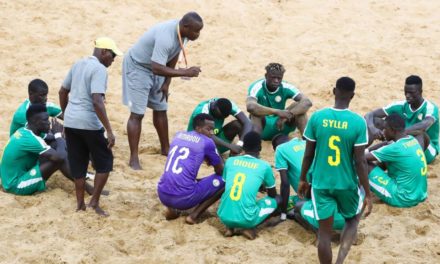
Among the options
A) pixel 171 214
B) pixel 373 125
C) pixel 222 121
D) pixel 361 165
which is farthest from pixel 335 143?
pixel 373 125

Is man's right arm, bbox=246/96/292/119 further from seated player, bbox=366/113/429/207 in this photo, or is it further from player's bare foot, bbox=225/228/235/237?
player's bare foot, bbox=225/228/235/237

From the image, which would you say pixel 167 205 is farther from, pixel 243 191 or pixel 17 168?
pixel 17 168

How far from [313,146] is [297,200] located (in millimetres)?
1661

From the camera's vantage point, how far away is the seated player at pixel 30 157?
7.70 metres

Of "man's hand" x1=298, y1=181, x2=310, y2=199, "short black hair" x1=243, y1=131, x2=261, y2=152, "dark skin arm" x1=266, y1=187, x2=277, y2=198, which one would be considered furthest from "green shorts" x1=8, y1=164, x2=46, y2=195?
"man's hand" x1=298, y1=181, x2=310, y2=199

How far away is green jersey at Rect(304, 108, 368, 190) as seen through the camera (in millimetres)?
5859

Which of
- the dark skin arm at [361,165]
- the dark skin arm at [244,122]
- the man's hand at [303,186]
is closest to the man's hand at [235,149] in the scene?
the dark skin arm at [244,122]

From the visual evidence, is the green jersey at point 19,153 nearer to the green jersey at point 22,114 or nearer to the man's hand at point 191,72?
the green jersey at point 22,114

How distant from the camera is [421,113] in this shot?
8.98 meters

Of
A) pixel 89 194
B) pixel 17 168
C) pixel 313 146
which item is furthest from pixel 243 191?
pixel 17 168

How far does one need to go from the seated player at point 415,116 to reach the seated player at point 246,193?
213 centimetres

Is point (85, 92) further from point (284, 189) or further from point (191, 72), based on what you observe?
point (284, 189)

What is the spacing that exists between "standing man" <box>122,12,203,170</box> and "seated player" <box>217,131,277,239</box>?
1.42 metres

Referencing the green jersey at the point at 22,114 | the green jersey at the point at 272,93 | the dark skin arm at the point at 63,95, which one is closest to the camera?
the dark skin arm at the point at 63,95
